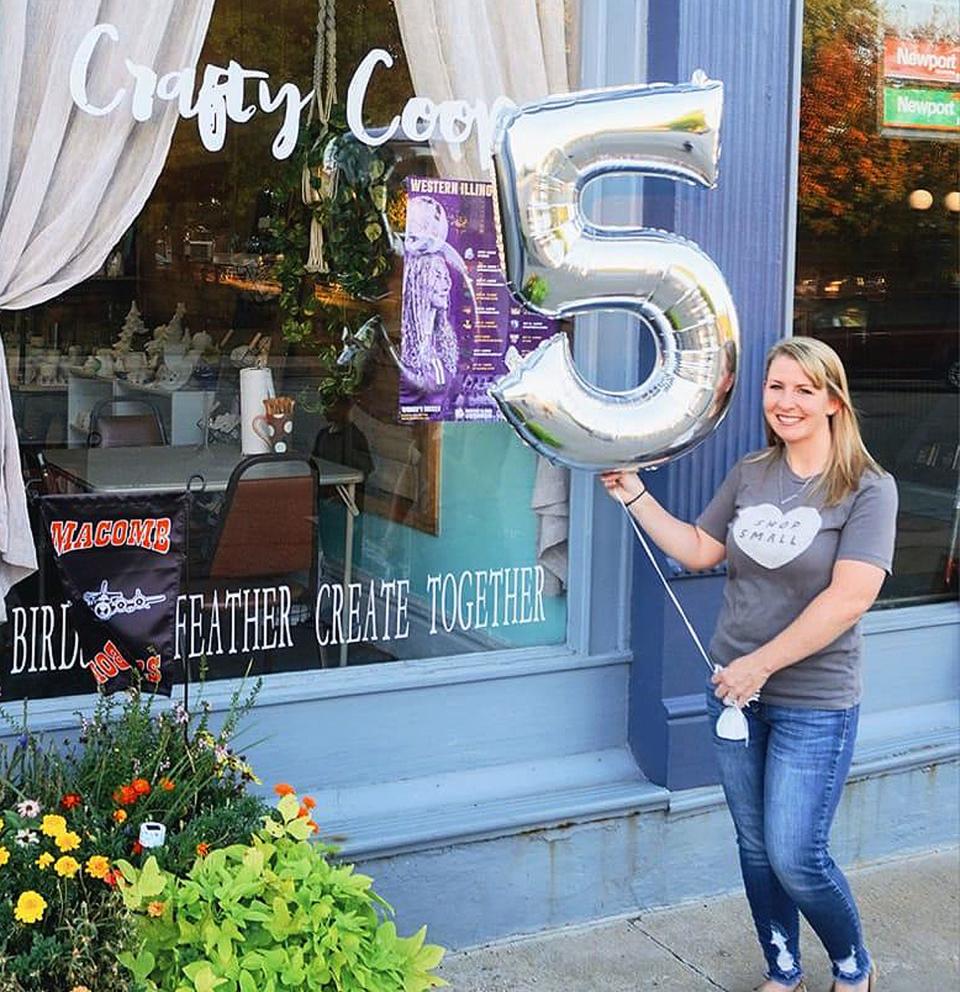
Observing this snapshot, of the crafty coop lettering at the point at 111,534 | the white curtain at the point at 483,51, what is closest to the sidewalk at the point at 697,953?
the crafty coop lettering at the point at 111,534

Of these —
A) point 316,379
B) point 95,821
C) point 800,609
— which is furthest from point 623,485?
point 95,821

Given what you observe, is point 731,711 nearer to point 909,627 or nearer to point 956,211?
point 909,627

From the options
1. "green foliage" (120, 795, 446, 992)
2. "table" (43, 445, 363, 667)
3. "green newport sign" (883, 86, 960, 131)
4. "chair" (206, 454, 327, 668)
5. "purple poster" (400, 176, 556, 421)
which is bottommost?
"green foliage" (120, 795, 446, 992)

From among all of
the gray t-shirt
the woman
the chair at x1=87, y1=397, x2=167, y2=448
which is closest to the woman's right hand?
the woman

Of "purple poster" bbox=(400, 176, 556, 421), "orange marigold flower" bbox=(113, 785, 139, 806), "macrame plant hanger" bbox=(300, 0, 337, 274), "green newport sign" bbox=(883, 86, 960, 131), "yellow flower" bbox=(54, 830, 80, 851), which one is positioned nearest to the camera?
"yellow flower" bbox=(54, 830, 80, 851)

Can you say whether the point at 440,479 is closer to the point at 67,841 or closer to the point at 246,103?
the point at 246,103

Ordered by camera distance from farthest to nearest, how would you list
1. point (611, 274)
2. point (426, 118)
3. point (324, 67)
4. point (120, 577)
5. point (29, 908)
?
point (426, 118), point (324, 67), point (120, 577), point (611, 274), point (29, 908)

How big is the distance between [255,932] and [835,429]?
1716 mm

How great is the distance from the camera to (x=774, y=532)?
3568mm

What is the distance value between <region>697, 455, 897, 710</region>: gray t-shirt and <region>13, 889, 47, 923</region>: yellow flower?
1660 mm

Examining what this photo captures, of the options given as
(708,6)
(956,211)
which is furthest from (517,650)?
(956,211)

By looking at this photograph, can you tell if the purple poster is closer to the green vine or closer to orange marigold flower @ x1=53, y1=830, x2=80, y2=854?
the green vine

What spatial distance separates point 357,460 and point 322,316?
0.43 meters

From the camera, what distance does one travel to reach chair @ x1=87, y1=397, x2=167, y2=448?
416 cm
